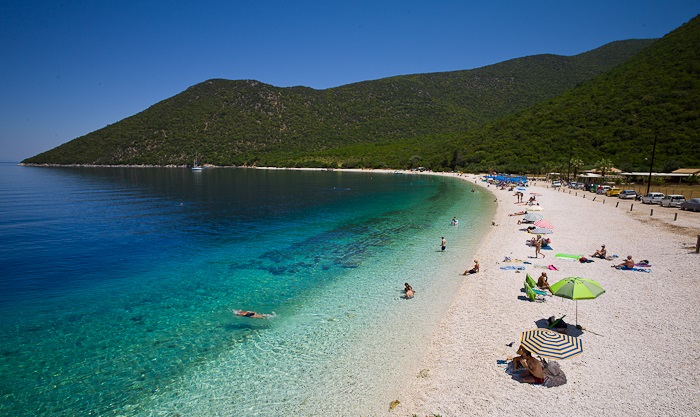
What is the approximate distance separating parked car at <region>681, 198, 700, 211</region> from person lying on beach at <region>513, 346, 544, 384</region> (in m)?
36.9

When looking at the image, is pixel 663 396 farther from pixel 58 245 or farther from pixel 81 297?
pixel 58 245

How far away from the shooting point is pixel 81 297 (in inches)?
651

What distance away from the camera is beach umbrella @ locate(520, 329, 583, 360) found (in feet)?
32.7

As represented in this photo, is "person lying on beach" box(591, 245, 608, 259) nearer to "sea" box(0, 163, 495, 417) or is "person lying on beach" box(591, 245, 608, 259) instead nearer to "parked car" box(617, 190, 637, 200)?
"sea" box(0, 163, 495, 417)

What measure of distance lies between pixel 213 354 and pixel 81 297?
9.60 meters

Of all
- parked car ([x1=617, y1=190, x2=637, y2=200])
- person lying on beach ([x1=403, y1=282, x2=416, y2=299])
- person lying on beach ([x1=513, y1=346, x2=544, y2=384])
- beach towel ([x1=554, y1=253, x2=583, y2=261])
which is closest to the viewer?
person lying on beach ([x1=513, y1=346, x2=544, y2=384])

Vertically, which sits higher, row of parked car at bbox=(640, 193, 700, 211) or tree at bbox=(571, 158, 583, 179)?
tree at bbox=(571, 158, 583, 179)

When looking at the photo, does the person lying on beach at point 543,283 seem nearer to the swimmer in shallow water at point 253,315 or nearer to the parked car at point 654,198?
the swimmer in shallow water at point 253,315

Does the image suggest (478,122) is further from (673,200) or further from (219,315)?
(219,315)

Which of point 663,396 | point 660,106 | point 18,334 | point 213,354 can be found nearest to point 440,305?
point 663,396

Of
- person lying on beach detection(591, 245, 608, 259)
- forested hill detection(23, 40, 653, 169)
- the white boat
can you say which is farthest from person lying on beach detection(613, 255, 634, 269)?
the white boat

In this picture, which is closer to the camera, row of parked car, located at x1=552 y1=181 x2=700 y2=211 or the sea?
the sea

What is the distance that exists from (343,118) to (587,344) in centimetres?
18342

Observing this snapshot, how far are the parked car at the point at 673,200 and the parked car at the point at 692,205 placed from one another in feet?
3.98
